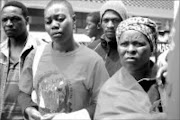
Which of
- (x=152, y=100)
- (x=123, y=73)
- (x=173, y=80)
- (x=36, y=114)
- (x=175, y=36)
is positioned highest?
(x=175, y=36)

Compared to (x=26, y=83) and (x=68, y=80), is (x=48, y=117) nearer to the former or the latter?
(x=68, y=80)

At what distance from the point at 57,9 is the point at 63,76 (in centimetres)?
48

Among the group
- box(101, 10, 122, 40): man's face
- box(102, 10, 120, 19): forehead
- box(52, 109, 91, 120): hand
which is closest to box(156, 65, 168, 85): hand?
box(52, 109, 91, 120): hand

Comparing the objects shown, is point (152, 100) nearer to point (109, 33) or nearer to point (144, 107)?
point (144, 107)

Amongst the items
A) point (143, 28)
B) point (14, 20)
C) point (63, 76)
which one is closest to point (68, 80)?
point (63, 76)

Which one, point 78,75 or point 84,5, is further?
point 84,5

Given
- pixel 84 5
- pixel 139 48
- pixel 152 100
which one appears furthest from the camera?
pixel 84 5

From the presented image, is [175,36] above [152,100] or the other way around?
above

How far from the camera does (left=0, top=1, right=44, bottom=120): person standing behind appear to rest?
2.69m

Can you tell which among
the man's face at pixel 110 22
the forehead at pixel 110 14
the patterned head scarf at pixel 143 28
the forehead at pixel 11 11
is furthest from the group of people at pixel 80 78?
the forehead at pixel 110 14

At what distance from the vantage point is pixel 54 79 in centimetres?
210

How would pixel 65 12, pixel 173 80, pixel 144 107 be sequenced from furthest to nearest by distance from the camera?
pixel 65 12, pixel 144 107, pixel 173 80

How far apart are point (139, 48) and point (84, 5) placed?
10017 millimetres

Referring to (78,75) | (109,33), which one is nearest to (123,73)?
(78,75)
